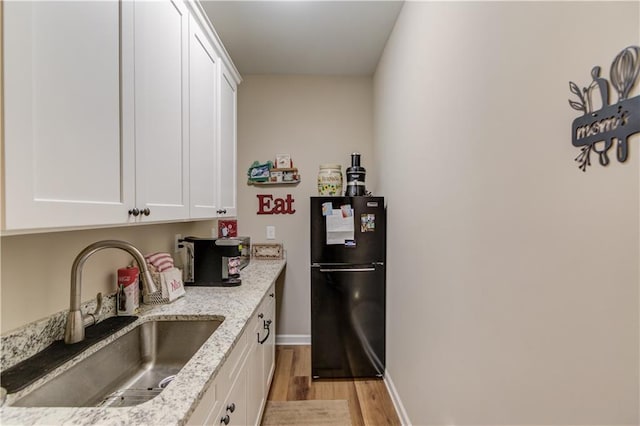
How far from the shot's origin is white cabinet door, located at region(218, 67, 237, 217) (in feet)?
6.97

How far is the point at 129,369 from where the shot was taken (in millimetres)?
1274

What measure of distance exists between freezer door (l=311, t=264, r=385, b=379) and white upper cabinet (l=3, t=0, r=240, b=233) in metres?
1.23

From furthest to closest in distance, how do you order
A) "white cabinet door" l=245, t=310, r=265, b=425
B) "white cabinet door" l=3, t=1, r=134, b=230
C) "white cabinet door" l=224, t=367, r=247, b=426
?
1. "white cabinet door" l=245, t=310, r=265, b=425
2. "white cabinet door" l=224, t=367, r=247, b=426
3. "white cabinet door" l=3, t=1, r=134, b=230

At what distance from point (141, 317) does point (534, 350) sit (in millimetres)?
1463

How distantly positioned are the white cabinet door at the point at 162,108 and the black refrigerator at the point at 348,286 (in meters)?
1.15

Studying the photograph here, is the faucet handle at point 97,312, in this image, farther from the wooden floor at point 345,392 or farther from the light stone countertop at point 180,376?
the wooden floor at point 345,392

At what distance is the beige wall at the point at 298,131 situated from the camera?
3109 millimetres

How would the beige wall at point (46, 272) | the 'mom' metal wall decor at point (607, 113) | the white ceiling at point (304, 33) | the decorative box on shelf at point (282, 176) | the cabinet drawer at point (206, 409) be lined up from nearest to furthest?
the 'mom' metal wall decor at point (607, 113) < the cabinet drawer at point (206, 409) < the beige wall at point (46, 272) < the white ceiling at point (304, 33) < the decorative box on shelf at point (282, 176)

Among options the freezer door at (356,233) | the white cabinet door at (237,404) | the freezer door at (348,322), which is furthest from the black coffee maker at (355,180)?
the white cabinet door at (237,404)

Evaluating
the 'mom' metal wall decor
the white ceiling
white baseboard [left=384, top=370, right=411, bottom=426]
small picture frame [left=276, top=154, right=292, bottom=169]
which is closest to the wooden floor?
white baseboard [left=384, top=370, right=411, bottom=426]

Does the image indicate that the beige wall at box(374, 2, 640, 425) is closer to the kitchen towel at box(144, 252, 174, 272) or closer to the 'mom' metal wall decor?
the 'mom' metal wall decor

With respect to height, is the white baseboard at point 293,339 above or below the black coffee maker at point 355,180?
below

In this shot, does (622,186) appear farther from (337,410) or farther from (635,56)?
(337,410)

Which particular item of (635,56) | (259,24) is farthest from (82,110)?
(259,24)
